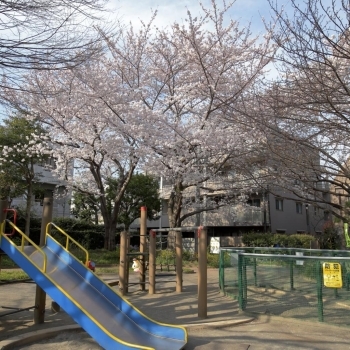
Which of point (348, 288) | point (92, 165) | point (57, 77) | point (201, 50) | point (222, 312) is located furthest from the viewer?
point (92, 165)

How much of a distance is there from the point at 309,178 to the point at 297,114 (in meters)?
2.30

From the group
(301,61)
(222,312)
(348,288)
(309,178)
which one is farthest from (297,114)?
(222,312)

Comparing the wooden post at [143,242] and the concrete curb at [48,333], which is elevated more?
the wooden post at [143,242]

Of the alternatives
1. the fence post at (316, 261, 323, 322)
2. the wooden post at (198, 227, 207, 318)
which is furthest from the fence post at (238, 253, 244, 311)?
the fence post at (316, 261, 323, 322)

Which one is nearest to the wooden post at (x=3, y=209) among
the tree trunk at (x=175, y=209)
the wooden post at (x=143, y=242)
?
the wooden post at (x=143, y=242)

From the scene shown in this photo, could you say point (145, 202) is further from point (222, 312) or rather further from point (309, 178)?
point (222, 312)

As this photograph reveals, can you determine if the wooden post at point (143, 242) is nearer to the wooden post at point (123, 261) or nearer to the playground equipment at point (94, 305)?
the wooden post at point (123, 261)

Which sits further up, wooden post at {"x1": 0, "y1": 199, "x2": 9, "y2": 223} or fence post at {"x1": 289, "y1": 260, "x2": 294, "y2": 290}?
wooden post at {"x1": 0, "y1": 199, "x2": 9, "y2": 223}

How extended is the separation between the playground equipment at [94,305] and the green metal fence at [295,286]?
7.68ft

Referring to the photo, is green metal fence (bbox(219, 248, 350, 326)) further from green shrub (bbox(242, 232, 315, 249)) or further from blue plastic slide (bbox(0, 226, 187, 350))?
green shrub (bbox(242, 232, 315, 249))

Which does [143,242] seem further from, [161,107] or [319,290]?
[161,107]

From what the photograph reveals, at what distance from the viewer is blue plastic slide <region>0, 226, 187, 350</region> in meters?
4.73

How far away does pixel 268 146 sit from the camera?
29.7 feet

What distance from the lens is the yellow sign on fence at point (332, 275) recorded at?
6.11 meters
